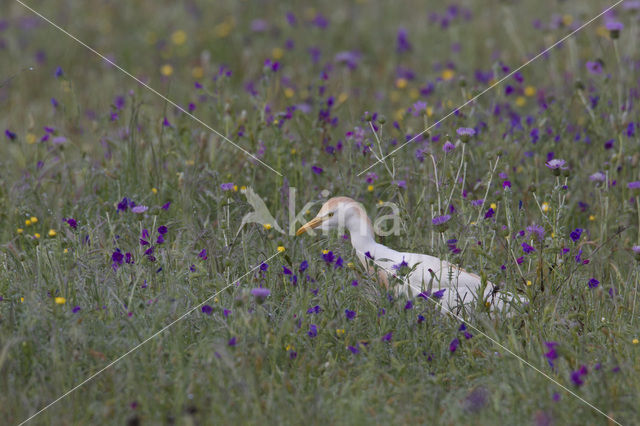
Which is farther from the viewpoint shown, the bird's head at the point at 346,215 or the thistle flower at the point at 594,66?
the thistle flower at the point at 594,66

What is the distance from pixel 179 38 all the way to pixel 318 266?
472 cm

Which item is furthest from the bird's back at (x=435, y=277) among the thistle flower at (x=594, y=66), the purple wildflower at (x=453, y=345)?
the thistle flower at (x=594, y=66)

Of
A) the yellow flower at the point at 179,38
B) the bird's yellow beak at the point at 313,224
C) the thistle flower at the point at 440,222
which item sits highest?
the thistle flower at the point at 440,222

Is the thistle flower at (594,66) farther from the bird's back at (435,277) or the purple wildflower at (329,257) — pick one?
the purple wildflower at (329,257)

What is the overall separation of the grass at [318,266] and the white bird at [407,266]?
8 centimetres

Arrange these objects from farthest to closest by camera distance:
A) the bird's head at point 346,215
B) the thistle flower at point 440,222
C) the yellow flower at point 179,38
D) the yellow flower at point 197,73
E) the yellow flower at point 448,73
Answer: the yellow flower at point 179,38 → the yellow flower at point 197,73 → the yellow flower at point 448,73 → the bird's head at point 346,215 → the thistle flower at point 440,222

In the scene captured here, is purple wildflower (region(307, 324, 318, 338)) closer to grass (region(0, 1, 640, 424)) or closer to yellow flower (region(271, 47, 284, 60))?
grass (region(0, 1, 640, 424))

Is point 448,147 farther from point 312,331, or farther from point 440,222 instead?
point 312,331

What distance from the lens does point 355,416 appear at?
2.65 meters

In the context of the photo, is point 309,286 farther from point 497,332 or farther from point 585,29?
point 585,29

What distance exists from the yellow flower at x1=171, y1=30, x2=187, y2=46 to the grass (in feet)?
5.95

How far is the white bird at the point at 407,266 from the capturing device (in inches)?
131

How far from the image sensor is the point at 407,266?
320cm

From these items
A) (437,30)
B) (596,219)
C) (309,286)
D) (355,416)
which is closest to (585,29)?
(437,30)
